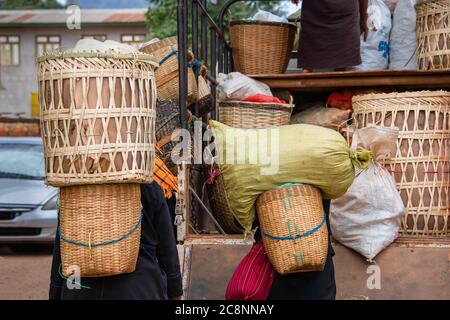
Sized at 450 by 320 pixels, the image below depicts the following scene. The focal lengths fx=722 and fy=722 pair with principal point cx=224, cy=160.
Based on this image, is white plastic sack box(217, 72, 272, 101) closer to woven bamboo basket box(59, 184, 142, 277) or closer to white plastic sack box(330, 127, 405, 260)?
white plastic sack box(330, 127, 405, 260)

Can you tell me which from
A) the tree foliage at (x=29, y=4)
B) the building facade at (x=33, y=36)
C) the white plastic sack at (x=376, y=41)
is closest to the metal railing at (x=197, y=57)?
the white plastic sack at (x=376, y=41)

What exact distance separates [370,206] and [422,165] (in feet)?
1.82

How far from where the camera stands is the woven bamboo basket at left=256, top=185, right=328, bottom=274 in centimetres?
340

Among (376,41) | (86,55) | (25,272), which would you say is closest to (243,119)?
(376,41)

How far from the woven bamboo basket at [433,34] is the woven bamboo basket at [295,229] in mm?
2506

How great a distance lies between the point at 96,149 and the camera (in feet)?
9.84

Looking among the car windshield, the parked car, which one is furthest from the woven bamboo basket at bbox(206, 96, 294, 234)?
the car windshield

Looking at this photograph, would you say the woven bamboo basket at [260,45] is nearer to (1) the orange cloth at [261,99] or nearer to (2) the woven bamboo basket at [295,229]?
(1) the orange cloth at [261,99]

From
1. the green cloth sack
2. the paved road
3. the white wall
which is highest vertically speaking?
the white wall

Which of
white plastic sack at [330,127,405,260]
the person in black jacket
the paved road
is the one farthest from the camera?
the paved road

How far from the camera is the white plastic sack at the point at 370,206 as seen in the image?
15.0 ft

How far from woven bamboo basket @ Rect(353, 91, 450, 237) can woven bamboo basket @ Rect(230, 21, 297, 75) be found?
1.54m

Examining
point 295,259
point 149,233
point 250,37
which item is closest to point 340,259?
point 295,259

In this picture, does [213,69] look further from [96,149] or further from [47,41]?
[47,41]
